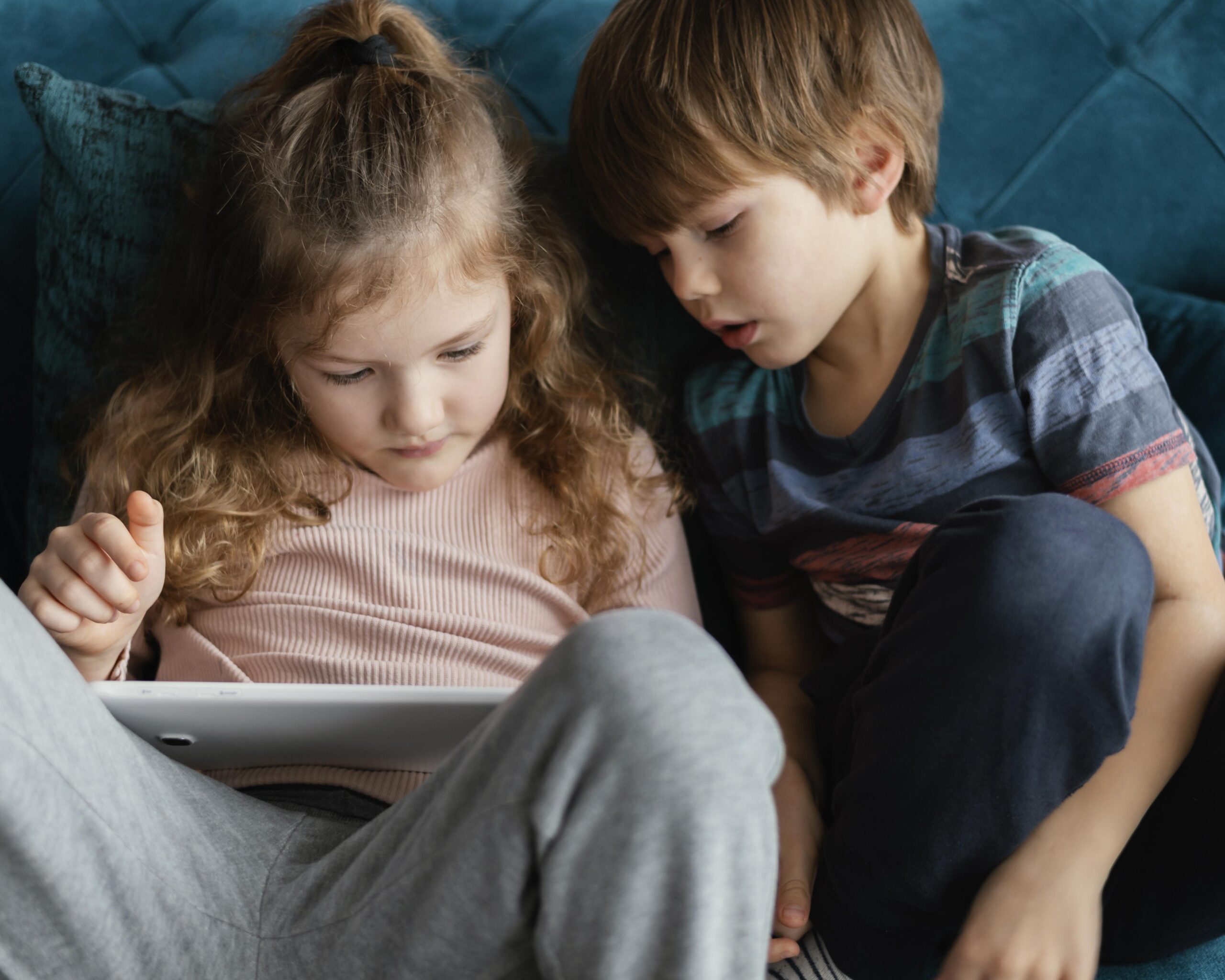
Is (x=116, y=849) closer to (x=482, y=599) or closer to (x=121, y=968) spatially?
(x=121, y=968)

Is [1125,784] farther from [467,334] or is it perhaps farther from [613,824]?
[467,334]

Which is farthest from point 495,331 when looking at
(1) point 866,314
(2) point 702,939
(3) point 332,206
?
→ (2) point 702,939

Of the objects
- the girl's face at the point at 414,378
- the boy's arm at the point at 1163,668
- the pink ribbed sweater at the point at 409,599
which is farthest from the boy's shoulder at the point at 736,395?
the boy's arm at the point at 1163,668

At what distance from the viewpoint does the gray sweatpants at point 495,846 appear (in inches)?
22.1

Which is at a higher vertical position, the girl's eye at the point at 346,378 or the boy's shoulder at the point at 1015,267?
the boy's shoulder at the point at 1015,267

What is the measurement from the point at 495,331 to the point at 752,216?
9.9 inches

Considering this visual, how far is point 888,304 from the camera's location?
3.45ft

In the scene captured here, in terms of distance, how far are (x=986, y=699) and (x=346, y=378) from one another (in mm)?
582

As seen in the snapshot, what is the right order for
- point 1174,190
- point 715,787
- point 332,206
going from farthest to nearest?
point 1174,190 → point 332,206 → point 715,787

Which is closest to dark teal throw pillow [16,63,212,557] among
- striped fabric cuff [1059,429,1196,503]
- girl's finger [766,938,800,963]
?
girl's finger [766,938,800,963]

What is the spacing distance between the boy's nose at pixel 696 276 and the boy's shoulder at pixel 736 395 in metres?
0.16

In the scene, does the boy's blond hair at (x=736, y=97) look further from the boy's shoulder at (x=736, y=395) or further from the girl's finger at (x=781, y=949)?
the girl's finger at (x=781, y=949)

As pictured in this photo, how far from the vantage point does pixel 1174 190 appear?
1148 mm

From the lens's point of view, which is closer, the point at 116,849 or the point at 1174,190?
the point at 116,849
